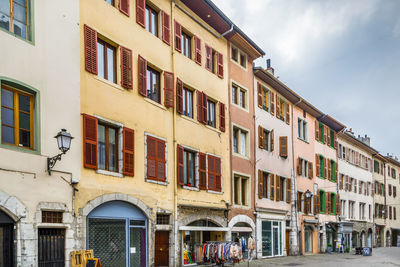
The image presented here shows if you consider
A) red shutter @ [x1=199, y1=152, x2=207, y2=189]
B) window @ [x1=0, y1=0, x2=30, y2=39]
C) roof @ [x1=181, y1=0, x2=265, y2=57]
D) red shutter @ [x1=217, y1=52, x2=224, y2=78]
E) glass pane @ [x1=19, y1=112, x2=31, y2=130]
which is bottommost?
red shutter @ [x1=199, y1=152, x2=207, y2=189]

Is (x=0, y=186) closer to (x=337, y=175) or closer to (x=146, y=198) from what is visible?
(x=146, y=198)

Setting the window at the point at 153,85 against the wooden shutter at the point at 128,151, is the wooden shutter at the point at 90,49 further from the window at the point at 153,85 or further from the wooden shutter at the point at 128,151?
the window at the point at 153,85

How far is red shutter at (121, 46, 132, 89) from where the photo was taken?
1803cm

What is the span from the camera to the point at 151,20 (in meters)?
20.5

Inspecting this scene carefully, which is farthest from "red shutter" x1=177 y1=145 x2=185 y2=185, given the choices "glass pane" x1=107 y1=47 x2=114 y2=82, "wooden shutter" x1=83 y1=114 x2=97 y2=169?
"wooden shutter" x1=83 y1=114 x2=97 y2=169

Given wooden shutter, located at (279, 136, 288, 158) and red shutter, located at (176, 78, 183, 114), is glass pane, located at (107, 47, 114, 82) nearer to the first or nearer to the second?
red shutter, located at (176, 78, 183, 114)

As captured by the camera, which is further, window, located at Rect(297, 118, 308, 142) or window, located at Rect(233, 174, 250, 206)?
window, located at Rect(297, 118, 308, 142)

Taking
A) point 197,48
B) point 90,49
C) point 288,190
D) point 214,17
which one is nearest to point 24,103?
point 90,49

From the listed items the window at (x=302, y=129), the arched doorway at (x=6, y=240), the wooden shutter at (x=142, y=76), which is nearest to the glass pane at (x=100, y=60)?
the wooden shutter at (x=142, y=76)

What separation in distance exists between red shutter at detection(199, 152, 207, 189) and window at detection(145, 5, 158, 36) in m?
5.87

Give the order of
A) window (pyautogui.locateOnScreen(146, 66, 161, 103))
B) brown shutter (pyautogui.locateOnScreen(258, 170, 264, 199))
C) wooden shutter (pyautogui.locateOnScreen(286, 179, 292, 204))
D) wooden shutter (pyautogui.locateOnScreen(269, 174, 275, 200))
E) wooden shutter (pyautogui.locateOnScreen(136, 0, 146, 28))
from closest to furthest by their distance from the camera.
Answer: wooden shutter (pyautogui.locateOnScreen(136, 0, 146, 28)) < window (pyautogui.locateOnScreen(146, 66, 161, 103)) < brown shutter (pyautogui.locateOnScreen(258, 170, 264, 199)) < wooden shutter (pyautogui.locateOnScreen(269, 174, 275, 200)) < wooden shutter (pyautogui.locateOnScreen(286, 179, 292, 204))

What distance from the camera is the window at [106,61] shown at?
681 inches

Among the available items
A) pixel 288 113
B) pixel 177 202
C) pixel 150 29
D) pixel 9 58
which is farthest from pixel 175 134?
pixel 288 113

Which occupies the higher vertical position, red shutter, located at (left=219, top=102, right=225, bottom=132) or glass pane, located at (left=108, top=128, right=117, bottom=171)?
red shutter, located at (left=219, top=102, right=225, bottom=132)
